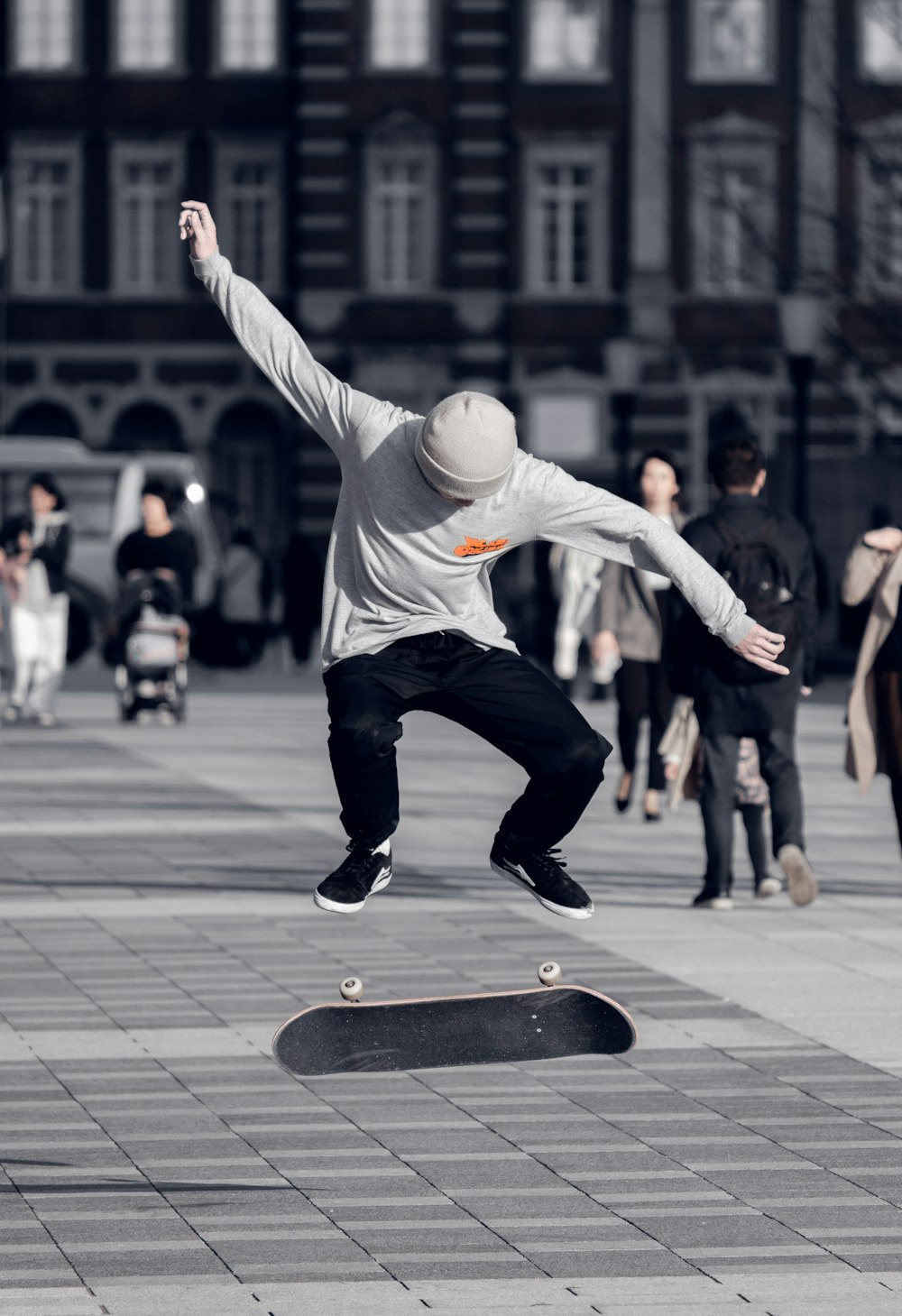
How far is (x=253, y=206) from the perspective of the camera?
44375mm

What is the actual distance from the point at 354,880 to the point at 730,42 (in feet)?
127

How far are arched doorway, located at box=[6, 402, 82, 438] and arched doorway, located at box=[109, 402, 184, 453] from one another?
27.8 inches

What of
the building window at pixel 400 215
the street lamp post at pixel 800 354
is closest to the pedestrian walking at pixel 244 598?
the street lamp post at pixel 800 354

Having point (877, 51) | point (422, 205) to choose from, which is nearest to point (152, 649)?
point (422, 205)

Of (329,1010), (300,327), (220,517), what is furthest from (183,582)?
(300,327)

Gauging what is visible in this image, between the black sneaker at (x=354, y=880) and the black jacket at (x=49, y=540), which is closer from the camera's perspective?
the black sneaker at (x=354, y=880)

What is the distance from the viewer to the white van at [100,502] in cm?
3055

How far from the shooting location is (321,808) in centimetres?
1353

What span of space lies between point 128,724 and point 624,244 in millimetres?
25255

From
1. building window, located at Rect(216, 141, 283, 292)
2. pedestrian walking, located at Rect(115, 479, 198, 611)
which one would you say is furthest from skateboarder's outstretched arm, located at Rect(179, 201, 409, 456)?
building window, located at Rect(216, 141, 283, 292)

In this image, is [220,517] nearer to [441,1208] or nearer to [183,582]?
[183,582]

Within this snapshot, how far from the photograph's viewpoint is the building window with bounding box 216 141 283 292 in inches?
1737

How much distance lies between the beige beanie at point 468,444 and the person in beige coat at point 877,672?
4.78m

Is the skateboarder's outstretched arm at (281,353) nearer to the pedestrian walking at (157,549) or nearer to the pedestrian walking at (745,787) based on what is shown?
the pedestrian walking at (745,787)
